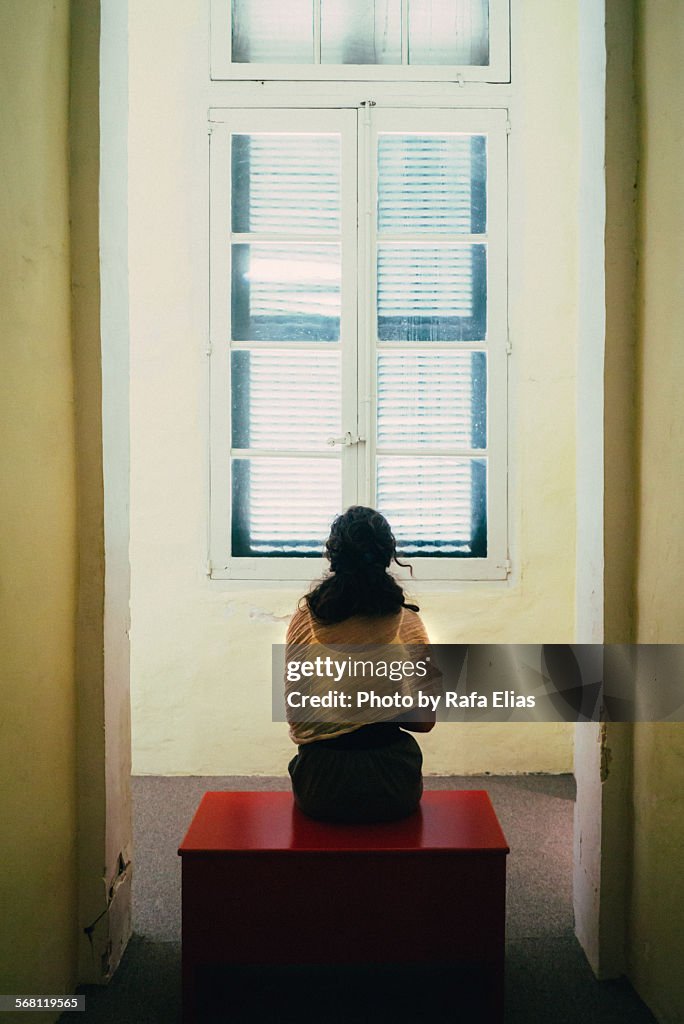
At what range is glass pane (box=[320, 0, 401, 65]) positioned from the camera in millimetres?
3881

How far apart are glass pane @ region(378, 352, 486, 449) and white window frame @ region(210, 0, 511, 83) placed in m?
1.21

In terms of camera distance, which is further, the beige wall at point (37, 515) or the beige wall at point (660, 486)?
the beige wall at point (660, 486)

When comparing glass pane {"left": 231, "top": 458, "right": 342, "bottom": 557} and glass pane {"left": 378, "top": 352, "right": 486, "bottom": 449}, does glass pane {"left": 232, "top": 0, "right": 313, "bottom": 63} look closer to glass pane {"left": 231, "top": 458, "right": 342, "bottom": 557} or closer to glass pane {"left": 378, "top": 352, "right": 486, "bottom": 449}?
glass pane {"left": 378, "top": 352, "right": 486, "bottom": 449}

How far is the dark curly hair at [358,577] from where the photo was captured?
93.7 inches

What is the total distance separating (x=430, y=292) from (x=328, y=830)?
2464mm

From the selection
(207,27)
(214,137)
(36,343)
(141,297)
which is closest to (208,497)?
(141,297)

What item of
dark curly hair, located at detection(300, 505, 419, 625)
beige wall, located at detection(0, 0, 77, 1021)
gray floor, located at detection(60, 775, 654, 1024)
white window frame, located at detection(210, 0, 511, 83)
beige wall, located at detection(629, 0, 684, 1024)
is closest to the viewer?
beige wall, located at detection(0, 0, 77, 1021)

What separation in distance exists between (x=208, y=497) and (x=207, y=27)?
207 cm

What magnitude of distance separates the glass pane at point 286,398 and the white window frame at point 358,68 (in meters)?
1.20

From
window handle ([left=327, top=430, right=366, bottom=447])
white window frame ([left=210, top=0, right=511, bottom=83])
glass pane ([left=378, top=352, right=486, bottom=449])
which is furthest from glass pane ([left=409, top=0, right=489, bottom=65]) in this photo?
window handle ([left=327, top=430, right=366, bottom=447])

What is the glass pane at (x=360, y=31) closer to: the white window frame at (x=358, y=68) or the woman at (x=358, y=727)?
the white window frame at (x=358, y=68)

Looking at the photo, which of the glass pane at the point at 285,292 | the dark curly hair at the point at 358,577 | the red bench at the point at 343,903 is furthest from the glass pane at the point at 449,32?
the red bench at the point at 343,903

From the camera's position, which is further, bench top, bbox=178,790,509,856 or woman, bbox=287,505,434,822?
woman, bbox=287,505,434,822

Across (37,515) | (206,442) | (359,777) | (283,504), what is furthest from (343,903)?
(206,442)
